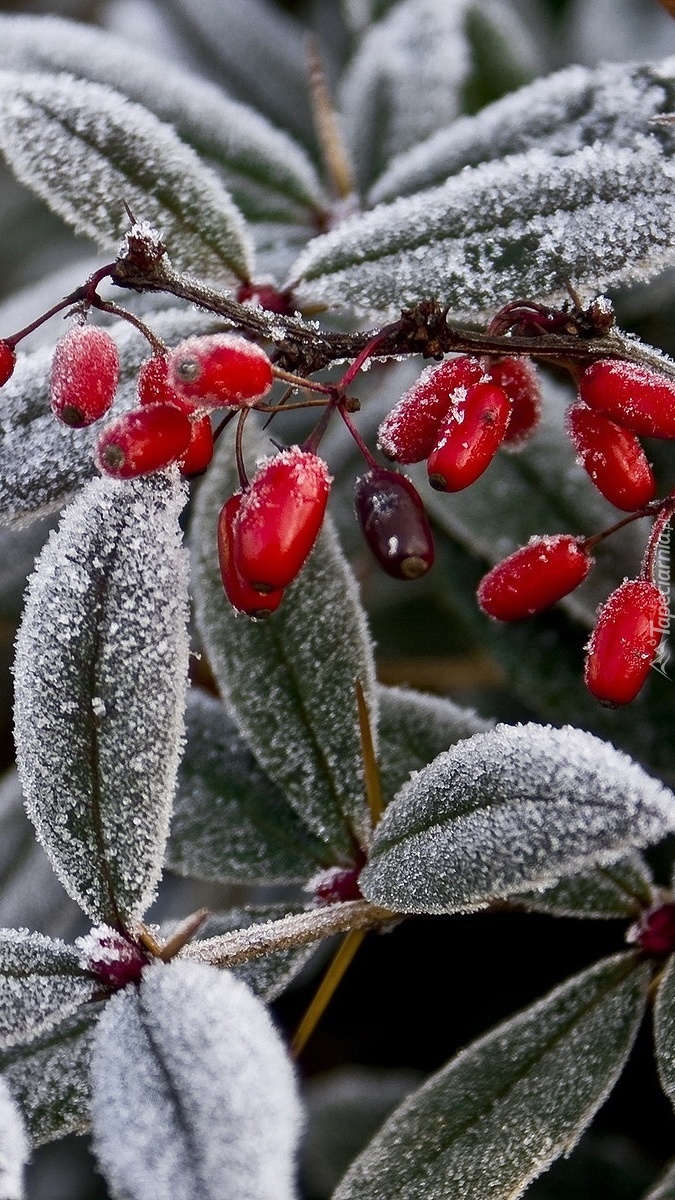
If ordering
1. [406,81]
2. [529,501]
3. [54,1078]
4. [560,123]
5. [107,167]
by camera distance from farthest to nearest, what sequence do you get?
1. [406,81]
2. [529,501]
3. [560,123]
4. [107,167]
5. [54,1078]

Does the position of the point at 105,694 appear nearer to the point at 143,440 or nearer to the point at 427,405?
the point at 143,440

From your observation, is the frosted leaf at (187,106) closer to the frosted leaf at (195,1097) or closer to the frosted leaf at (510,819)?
the frosted leaf at (510,819)

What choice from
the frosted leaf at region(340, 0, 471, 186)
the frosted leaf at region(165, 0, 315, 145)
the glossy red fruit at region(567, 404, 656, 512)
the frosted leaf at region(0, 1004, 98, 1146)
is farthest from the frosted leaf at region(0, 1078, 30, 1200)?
the frosted leaf at region(165, 0, 315, 145)

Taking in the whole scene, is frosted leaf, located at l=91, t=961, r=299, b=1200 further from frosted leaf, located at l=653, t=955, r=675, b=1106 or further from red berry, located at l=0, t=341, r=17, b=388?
red berry, located at l=0, t=341, r=17, b=388

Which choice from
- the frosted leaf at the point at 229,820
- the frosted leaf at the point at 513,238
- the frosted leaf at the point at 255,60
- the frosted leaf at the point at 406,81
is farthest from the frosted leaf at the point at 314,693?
the frosted leaf at the point at 255,60

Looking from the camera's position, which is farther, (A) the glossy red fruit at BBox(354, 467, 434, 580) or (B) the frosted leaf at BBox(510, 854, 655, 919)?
(B) the frosted leaf at BBox(510, 854, 655, 919)

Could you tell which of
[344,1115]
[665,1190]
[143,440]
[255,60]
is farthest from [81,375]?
[255,60]
